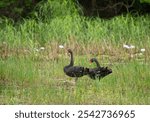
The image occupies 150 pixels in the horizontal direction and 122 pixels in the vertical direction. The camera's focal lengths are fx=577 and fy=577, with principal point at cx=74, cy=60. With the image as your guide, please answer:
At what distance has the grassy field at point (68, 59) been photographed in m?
5.64

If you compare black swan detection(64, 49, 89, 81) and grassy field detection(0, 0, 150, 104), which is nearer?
grassy field detection(0, 0, 150, 104)

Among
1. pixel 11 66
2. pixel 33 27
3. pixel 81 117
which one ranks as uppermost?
pixel 33 27

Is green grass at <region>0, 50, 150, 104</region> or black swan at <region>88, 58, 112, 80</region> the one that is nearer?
green grass at <region>0, 50, 150, 104</region>

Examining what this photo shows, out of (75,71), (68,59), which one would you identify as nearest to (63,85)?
(75,71)

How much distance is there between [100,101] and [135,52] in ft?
2.80

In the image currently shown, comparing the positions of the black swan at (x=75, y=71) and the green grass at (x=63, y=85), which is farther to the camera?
the black swan at (x=75, y=71)

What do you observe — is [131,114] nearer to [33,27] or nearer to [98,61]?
[98,61]

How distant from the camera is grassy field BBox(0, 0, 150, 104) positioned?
5.64 metres

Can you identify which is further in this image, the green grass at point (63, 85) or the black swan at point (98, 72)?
the black swan at point (98, 72)

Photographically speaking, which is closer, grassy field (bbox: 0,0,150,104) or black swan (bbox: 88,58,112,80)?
grassy field (bbox: 0,0,150,104)

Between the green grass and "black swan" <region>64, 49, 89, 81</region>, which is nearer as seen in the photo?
the green grass

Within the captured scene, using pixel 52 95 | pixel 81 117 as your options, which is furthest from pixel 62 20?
pixel 81 117

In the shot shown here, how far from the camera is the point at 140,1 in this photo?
23.4ft

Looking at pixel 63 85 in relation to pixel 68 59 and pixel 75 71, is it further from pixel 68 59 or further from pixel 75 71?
pixel 68 59
